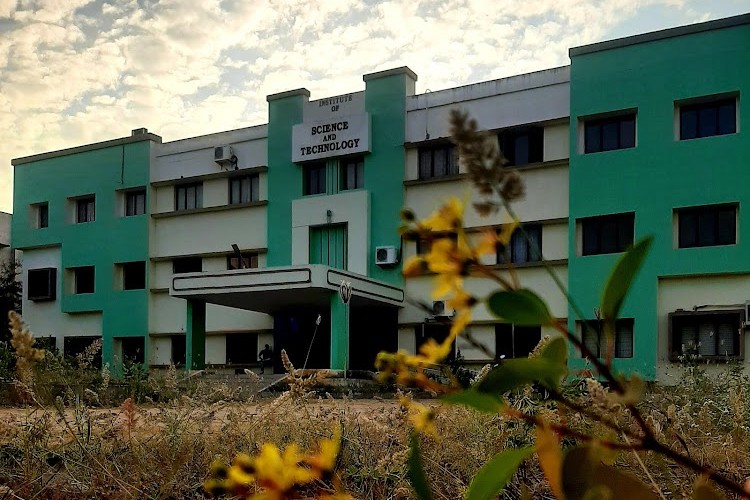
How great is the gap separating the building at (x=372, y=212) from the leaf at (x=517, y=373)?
11235mm

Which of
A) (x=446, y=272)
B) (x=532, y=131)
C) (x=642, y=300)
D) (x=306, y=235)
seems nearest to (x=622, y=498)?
(x=446, y=272)

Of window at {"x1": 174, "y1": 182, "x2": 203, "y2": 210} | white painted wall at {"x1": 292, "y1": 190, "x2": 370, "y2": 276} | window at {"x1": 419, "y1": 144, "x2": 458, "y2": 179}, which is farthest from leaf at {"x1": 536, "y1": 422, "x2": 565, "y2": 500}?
window at {"x1": 174, "y1": 182, "x2": 203, "y2": 210}

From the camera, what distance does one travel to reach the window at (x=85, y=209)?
23050mm

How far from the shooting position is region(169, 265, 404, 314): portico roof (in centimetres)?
1620

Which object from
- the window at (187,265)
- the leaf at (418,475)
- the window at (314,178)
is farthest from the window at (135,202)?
the leaf at (418,475)

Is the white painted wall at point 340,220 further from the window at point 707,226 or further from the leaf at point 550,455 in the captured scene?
the leaf at point 550,455

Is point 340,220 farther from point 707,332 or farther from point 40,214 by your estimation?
point 40,214

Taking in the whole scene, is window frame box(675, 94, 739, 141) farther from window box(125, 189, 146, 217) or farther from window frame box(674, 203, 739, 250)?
window box(125, 189, 146, 217)

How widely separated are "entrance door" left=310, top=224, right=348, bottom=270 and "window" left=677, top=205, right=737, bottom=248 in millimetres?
7474

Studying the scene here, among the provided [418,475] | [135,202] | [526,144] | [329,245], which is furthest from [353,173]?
[418,475]

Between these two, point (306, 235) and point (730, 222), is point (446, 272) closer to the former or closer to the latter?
point (730, 222)

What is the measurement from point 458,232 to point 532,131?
17.2m

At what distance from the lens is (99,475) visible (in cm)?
270

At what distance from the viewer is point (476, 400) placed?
1.63 ft
